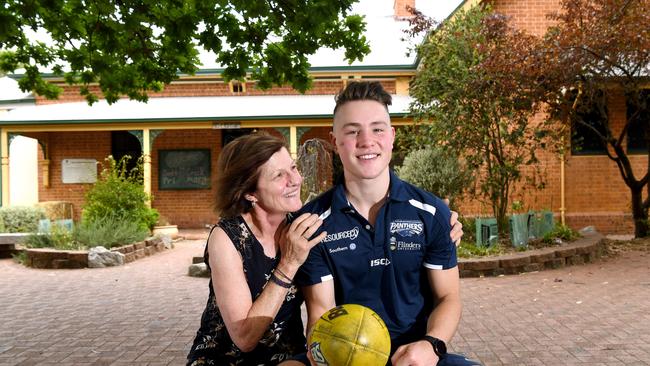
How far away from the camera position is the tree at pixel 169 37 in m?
5.15

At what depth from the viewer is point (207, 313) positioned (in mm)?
2680

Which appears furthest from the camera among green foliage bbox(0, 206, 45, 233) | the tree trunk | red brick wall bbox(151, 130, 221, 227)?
red brick wall bbox(151, 130, 221, 227)

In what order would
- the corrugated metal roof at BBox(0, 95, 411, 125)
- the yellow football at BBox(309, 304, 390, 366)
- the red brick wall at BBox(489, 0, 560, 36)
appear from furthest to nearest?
the corrugated metal roof at BBox(0, 95, 411, 125), the red brick wall at BBox(489, 0, 560, 36), the yellow football at BBox(309, 304, 390, 366)

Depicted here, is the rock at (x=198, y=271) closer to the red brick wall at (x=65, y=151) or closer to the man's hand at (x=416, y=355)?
the man's hand at (x=416, y=355)

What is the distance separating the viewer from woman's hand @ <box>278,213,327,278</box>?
7.65ft

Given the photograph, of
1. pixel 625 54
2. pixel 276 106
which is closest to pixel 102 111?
pixel 276 106

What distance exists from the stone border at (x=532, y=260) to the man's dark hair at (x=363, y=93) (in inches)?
261

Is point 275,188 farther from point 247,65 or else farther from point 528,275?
point 528,275

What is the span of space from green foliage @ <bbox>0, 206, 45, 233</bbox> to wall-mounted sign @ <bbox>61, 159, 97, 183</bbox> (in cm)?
325

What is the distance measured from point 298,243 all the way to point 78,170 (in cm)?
1732

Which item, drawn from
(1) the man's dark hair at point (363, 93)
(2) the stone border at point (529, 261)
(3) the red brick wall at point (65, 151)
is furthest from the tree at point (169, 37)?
(3) the red brick wall at point (65, 151)

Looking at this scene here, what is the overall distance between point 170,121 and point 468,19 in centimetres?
861

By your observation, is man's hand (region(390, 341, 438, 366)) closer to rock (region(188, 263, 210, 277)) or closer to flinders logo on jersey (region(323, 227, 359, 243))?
flinders logo on jersey (region(323, 227, 359, 243))

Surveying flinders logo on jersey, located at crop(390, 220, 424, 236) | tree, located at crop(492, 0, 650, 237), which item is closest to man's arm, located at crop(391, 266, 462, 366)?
flinders logo on jersey, located at crop(390, 220, 424, 236)
